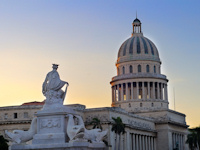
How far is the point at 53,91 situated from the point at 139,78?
4273 inches

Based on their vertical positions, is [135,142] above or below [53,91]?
above

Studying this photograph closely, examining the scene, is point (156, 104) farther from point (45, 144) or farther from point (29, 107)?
point (45, 144)

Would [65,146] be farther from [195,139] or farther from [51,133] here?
[195,139]

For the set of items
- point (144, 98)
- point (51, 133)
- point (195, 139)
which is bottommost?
point (51, 133)

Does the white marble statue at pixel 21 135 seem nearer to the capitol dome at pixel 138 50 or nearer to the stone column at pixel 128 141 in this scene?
the stone column at pixel 128 141

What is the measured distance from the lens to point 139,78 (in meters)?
141

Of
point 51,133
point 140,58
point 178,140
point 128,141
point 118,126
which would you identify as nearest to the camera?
point 51,133

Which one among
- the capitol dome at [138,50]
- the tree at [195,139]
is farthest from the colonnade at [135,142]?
the capitol dome at [138,50]

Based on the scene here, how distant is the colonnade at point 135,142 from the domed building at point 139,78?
1244cm

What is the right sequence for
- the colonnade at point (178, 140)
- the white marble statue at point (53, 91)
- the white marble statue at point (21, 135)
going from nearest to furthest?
1. the white marble statue at point (21, 135)
2. the white marble statue at point (53, 91)
3. the colonnade at point (178, 140)

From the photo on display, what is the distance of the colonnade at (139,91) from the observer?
140m

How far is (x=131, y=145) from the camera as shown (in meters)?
115

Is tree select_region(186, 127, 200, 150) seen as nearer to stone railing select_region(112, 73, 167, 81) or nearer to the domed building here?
the domed building

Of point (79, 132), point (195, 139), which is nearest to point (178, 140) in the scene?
point (195, 139)
